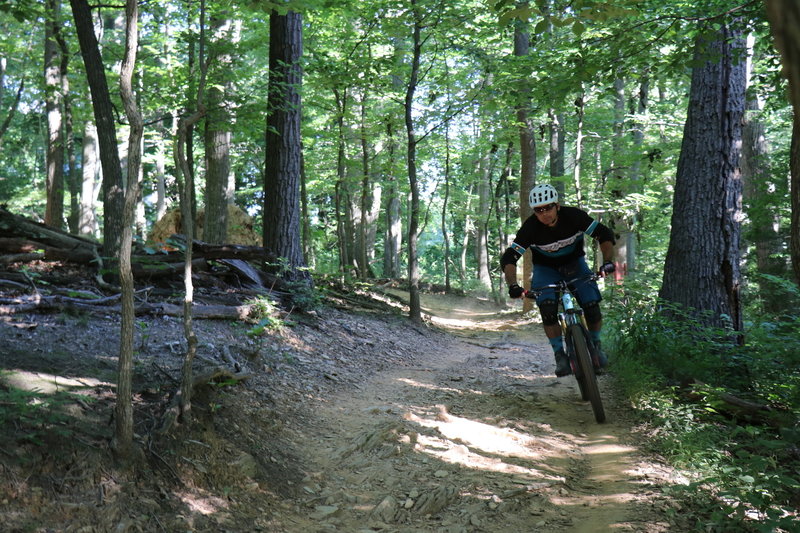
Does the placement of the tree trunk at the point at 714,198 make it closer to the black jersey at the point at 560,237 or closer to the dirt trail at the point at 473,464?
the dirt trail at the point at 473,464

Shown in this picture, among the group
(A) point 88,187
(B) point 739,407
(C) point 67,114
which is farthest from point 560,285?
(A) point 88,187

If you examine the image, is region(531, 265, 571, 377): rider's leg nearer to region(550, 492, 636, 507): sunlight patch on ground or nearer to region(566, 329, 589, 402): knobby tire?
region(566, 329, 589, 402): knobby tire

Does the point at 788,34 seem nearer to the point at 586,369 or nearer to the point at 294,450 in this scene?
the point at 294,450

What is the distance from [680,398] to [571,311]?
1.37m

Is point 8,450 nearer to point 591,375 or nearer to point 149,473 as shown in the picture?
point 149,473

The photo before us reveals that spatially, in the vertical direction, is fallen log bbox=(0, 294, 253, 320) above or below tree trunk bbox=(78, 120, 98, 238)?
below

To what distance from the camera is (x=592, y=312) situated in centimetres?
589

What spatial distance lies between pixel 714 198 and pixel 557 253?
9.08 feet

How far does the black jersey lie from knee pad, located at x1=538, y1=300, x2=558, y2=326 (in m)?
0.52

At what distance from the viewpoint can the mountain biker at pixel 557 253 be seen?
5.73 m

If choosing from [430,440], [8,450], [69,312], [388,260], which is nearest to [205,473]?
[8,450]

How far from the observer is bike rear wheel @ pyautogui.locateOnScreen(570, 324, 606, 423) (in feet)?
17.9

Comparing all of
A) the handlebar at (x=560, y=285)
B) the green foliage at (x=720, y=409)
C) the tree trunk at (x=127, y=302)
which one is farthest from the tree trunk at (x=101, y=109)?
the green foliage at (x=720, y=409)

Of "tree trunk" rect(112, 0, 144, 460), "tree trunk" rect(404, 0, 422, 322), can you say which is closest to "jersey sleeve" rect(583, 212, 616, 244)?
"tree trunk" rect(112, 0, 144, 460)
